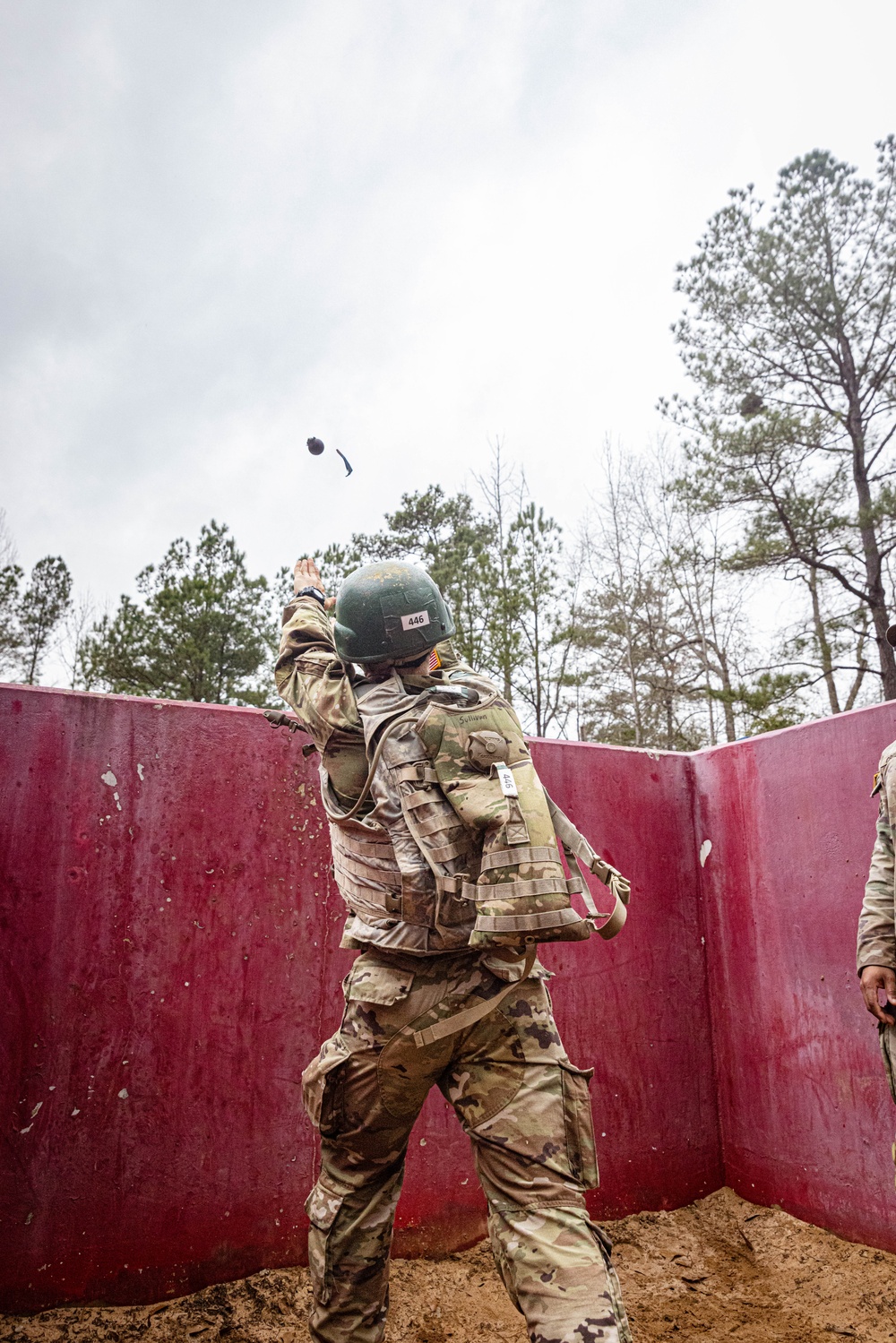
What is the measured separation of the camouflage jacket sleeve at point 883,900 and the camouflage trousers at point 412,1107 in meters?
1.15

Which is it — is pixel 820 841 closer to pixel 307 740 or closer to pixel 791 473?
pixel 307 740

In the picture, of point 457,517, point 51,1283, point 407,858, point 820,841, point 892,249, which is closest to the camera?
point 407,858

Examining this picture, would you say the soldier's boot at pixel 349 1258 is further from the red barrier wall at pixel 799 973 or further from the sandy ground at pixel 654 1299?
the red barrier wall at pixel 799 973

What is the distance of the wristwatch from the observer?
2.73m

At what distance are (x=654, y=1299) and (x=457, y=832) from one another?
→ 2161mm

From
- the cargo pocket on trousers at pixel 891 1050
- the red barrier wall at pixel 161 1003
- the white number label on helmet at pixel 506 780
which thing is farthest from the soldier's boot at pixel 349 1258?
the cargo pocket on trousers at pixel 891 1050

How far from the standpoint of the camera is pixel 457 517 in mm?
18281

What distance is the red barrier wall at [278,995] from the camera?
2.72m

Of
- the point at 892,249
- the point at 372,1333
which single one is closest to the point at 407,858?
the point at 372,1333

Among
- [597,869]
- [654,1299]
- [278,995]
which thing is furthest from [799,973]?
[278,995]

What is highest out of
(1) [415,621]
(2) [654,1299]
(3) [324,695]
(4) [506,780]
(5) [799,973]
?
→ (1) [415,621]

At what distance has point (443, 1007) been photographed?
208cm

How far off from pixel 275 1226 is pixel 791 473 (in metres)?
13.7

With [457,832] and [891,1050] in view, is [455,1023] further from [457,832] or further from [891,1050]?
[891,1050]
